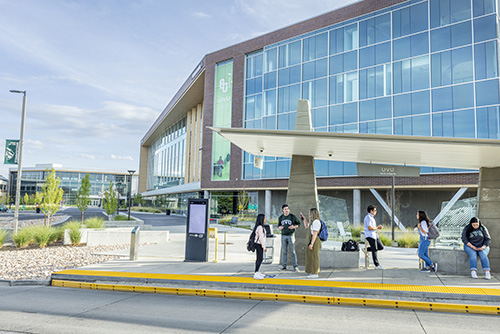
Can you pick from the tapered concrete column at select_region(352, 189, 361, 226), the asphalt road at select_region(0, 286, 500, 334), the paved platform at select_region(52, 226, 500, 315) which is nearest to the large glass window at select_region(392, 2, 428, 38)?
the tapered concrete column at select_region(352, 189, 361, 226)

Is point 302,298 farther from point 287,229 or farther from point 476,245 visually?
point 476,245

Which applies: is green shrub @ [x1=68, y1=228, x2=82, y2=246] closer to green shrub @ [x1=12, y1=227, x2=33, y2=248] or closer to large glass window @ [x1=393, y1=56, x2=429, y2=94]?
green shrub @ [x1=12, y1=227, x2=33, y2=248]

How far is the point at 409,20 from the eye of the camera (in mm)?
29750

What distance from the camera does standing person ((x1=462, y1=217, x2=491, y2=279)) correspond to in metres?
9.71

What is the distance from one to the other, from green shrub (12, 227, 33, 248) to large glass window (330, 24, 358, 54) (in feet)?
A: 89.5

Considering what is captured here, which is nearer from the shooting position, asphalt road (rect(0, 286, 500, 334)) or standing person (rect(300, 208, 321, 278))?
asphalt road (rect(0, 286, 500, 334))

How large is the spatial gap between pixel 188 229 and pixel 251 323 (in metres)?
6.39

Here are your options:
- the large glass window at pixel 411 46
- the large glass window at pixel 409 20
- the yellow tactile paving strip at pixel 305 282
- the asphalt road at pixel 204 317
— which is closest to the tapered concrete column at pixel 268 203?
the large glass window at pixel 411 46

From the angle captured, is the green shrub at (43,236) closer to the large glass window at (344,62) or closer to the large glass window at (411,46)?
the large glass window at (344,62)

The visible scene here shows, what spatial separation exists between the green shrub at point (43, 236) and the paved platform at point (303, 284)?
612 cm

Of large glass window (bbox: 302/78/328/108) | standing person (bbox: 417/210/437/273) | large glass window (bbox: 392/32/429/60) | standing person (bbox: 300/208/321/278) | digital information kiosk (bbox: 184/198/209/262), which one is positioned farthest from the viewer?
large glass window (bbox: 302/78/328/108)

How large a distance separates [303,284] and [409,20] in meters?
27.3

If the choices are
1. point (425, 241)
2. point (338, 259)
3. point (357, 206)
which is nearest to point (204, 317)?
point (338, 259)

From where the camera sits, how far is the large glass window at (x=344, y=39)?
108 ft
